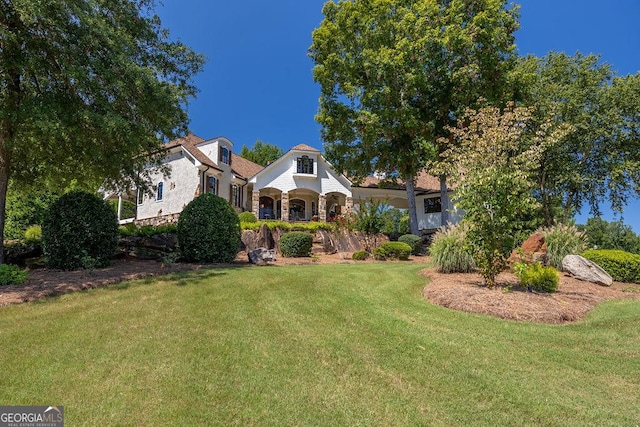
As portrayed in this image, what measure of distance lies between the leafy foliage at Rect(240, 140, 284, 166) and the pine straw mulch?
35.7 metres

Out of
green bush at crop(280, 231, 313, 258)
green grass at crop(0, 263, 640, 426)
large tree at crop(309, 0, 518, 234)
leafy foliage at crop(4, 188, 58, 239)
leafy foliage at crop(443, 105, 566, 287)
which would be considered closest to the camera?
green grass at crop(0, 263, 640, 426)

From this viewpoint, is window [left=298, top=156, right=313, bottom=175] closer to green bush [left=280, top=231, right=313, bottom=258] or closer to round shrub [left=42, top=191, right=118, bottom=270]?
green bush [left=280, top=231, right=313, bottom=258]

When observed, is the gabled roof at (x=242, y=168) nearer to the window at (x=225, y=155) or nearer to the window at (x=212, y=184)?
the window at (x=225, y=155)

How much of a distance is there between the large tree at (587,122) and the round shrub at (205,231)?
55.2ft

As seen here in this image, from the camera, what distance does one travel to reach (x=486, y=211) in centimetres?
763

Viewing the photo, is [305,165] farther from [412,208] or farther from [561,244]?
[561,244]

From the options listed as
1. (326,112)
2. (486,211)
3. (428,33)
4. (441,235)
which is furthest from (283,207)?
(486,211)

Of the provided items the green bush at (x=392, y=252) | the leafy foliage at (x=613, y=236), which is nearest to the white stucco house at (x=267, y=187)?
the green bush at (x=392, y=252)

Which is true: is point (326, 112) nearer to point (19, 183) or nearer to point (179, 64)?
A: point (179, 64)

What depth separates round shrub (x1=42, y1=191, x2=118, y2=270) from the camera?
912 centimetres

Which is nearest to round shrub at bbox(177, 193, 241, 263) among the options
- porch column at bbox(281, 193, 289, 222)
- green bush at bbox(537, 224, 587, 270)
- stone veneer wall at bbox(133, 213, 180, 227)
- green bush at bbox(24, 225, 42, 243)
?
green bush at bbox(24, 225, 42, 243)

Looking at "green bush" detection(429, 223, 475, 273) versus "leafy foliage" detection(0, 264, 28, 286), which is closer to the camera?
"leafy foliage" detection(0, 264, 28, 286)

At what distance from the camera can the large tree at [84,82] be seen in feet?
26.7

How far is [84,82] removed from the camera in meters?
8.38
